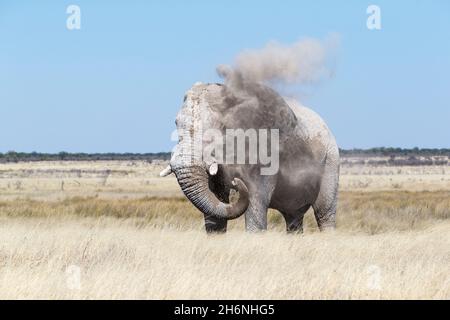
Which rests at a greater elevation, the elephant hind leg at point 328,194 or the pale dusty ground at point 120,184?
the elephant hind leg at point 328,194

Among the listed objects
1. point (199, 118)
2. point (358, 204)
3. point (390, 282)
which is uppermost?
point (199, 118)

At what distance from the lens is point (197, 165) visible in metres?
12.6

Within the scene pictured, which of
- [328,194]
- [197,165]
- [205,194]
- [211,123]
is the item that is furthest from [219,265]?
[328,194]

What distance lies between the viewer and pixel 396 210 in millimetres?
25766

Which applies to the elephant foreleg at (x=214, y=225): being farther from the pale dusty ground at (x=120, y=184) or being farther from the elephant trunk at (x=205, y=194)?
the pale dusty ground at (x=120, y=184)

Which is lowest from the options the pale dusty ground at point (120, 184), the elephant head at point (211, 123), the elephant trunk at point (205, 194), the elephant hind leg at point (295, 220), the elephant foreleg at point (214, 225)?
the pale dusty ground at point (120, 184)

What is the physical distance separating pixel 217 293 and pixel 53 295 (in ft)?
5.42

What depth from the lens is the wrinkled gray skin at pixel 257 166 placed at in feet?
41.7

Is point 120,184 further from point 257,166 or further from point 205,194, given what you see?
point 205,194

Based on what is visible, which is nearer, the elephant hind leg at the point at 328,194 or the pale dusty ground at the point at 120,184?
the elephant hind leg at the point at 328,194

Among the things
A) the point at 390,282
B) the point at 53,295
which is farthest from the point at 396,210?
the point at 53,295

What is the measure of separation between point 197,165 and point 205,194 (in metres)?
0.43

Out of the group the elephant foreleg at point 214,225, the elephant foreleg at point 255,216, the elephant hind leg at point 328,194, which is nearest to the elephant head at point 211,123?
the elephant foreleg at point 255,216
